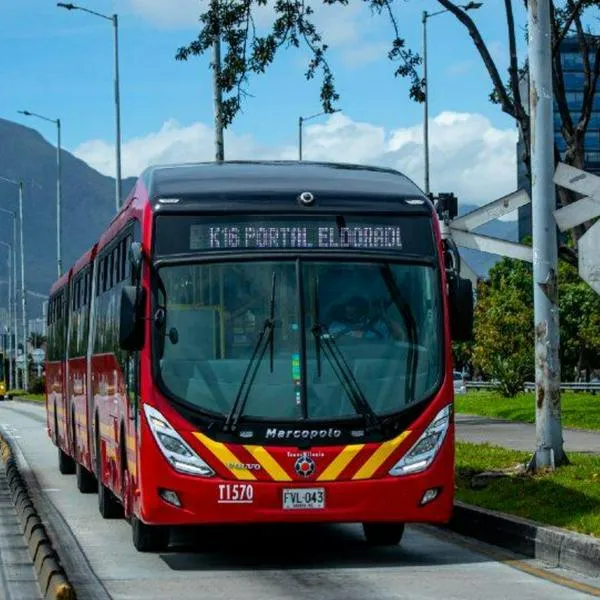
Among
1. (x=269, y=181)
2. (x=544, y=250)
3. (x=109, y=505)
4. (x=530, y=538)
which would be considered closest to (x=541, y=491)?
(x=530, y=538)

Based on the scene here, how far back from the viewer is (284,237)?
43.8ft

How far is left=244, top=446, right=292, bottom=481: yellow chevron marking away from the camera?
41.7ft

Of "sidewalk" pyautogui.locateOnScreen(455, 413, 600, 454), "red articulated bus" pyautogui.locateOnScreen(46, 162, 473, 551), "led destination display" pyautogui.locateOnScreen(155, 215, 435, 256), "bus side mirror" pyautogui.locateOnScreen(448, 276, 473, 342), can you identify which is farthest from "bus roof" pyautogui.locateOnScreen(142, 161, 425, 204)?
"sidewalk" pyautogui.locateOnScreen(455, 413, 600, 454)

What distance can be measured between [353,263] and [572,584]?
3.06 m

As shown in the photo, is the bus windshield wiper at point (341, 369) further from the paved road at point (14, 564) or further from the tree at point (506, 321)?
the tree at point (506, 321)

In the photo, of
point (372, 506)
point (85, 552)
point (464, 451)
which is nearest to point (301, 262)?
point (372, 506)

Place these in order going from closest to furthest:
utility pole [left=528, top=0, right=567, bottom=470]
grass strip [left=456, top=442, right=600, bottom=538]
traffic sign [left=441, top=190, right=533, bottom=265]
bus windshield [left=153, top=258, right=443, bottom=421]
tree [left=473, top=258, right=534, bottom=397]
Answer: bus windshield [left=153, top=258, right=443, bottom=421], grass strip [left=456, top=442, right=600, bottom=538], traffic sign [left=441, top=190, right=533, bottom=265], utility pole [left=528, top=0, right=567, bottom=470], tree [left=473, top=258, right=534, bottom=397]

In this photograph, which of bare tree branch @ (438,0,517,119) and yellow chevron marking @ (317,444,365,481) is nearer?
yellow chevron marking @ (317,444,365,481)

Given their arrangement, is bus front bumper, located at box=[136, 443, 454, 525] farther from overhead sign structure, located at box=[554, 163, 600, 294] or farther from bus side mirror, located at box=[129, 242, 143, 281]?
overhead sign structure, located at box=[554, 163, 600, 294]

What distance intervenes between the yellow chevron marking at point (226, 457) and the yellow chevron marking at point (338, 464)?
0.52 metres

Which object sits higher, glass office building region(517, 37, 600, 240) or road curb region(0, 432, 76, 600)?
glass office building region(517, 37, 600, 240)

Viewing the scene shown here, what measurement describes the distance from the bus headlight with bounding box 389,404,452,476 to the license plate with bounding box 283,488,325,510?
0.56m

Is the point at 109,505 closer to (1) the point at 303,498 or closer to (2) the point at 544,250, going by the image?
(2) the point at 544,250

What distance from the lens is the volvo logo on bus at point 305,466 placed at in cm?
1270
